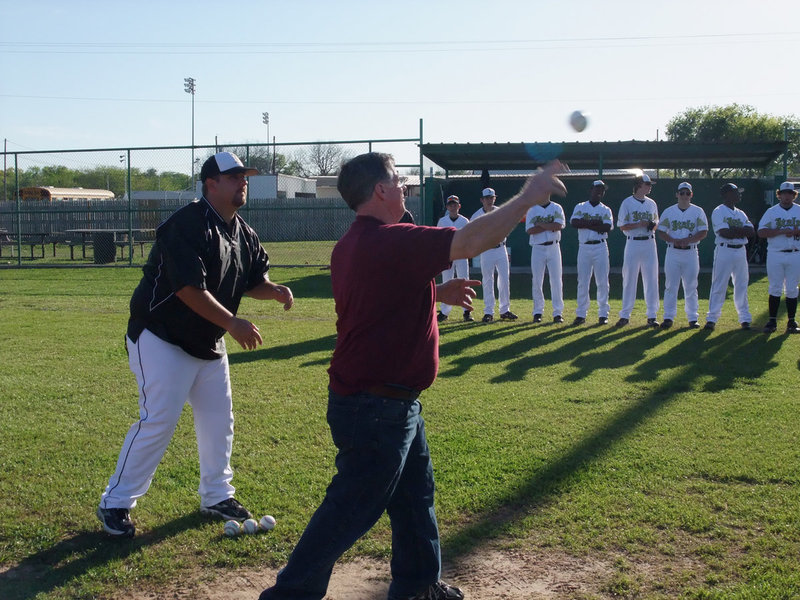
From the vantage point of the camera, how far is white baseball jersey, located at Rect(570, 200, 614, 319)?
12.9m

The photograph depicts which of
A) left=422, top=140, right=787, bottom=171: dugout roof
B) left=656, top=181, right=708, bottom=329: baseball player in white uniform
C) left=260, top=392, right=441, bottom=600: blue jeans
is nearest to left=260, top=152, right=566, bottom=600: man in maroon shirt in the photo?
left=260, top=392, right=441, bottom=600: blue jeans

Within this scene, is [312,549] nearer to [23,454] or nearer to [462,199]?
[23,454]

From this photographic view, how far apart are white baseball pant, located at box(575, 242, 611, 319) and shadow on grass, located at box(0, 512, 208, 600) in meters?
A: 9.44

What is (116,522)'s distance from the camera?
14.3 ft

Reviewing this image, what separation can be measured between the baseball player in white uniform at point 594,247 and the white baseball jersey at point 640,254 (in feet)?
0.95

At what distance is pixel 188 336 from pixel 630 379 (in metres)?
5.44

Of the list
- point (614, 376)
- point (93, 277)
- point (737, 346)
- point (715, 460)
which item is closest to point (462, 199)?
point (93, 277)

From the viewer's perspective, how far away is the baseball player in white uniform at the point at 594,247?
504 inches

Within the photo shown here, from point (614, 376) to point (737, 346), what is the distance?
2.85m

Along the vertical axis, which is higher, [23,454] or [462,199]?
[462,199]

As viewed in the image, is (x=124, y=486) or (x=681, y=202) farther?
(x=681, y=202)

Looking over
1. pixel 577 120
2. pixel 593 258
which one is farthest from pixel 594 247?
pixel 577 120

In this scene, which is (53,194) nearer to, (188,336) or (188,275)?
(188,336)

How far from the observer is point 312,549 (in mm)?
3201
